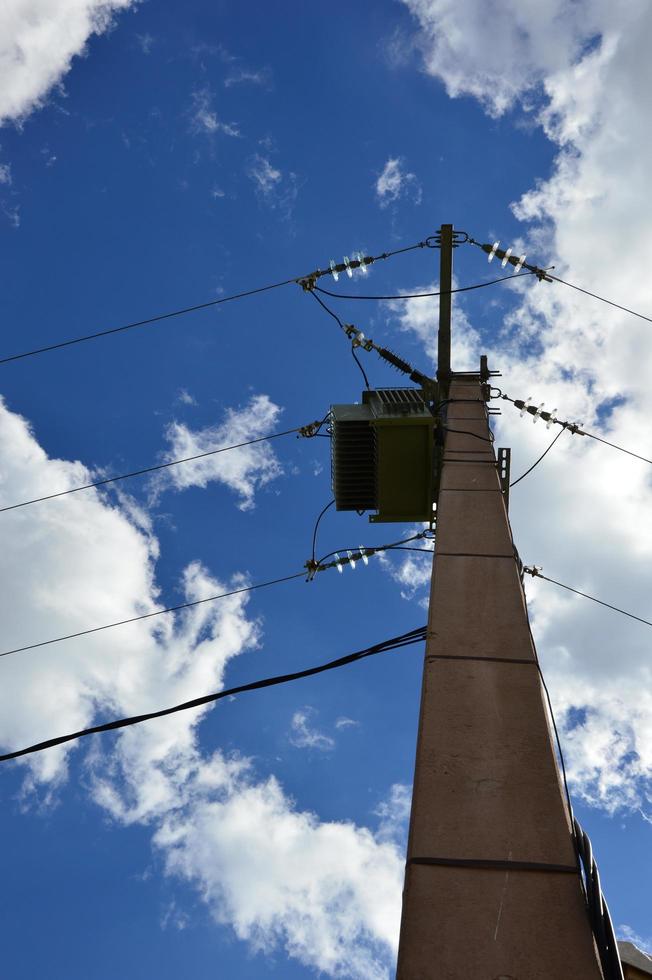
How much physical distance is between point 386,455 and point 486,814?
7.91m

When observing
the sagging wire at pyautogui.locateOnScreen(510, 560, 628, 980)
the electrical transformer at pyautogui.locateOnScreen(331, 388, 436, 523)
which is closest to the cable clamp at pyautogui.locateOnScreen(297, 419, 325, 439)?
the electrical transformer at pyautogui.locateOnScreen(331, 388, 436, 523)

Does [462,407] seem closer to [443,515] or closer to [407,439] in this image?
[407,439]

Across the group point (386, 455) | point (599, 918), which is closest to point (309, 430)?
point (386, 455)

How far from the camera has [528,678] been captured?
460 cm

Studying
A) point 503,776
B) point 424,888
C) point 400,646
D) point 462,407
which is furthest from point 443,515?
point 462,407

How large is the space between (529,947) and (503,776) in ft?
2.97

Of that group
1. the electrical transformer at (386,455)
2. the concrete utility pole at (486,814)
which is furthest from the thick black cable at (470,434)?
the concrete utility pole at (486,814)

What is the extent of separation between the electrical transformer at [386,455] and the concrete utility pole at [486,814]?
5.34 m

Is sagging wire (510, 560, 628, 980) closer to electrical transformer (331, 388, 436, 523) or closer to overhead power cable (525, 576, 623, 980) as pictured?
overhead power cable (525, 576, 623, 980)

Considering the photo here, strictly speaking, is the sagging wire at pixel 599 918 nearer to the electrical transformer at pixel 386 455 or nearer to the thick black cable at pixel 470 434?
the thick black cable at pixel 470 434

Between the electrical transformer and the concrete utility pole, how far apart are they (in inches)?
210

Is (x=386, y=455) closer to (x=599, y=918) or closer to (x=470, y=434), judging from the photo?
(x=470, y=434)

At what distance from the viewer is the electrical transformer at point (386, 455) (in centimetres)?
1099

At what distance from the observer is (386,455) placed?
1134cm
